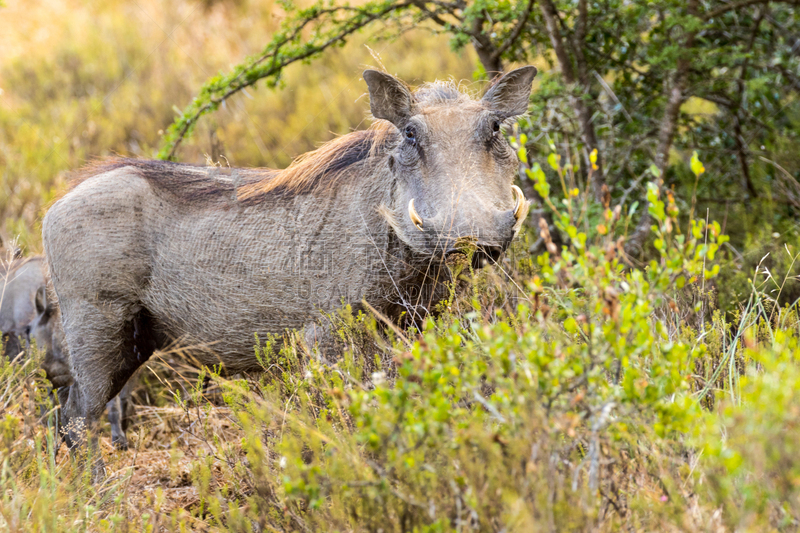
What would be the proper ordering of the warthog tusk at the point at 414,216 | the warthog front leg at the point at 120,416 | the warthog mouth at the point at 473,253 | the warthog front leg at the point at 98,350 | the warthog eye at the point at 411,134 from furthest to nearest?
the warthog front leg at the point at 120,416 < the warthog front leg at the point at 98,350 < the warthog eye at the point at 411,134 < the warthog tusk at the point at 414,216 < the warthog mouth at the point at 473,253

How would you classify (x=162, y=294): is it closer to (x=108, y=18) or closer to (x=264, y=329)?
(x=264, y=329)

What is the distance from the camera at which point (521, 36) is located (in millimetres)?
4453

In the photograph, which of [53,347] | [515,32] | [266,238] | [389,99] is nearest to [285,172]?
[266,238]

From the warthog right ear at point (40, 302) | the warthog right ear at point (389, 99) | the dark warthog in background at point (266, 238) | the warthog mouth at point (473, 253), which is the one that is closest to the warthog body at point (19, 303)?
the warthog right ear at point (40, 302)

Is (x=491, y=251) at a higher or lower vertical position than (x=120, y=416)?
higher

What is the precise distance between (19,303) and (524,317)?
339 cm

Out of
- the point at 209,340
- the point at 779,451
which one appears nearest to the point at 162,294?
the point at 209,340

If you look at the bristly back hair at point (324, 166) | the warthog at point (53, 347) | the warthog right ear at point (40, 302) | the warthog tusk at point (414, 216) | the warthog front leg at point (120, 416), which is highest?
the bristly back hair at point (324, 166)

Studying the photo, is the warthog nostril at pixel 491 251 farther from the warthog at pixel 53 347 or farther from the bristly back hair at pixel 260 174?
the warthog at pixel 53 347

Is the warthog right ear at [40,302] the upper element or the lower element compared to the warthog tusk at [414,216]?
lower

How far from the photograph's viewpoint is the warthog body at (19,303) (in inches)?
157

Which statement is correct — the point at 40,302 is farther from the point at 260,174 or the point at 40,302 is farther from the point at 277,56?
the point at 277,56

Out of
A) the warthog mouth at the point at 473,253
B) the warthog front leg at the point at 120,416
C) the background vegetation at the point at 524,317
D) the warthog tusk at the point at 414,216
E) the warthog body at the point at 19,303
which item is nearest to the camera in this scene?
the background vegetation at the point at 524,317

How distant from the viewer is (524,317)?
1.83 m
